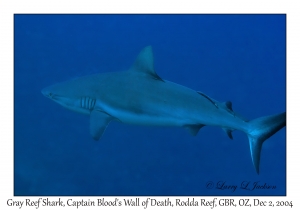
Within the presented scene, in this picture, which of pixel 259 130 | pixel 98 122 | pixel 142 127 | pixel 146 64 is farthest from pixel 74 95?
pixel 142 127

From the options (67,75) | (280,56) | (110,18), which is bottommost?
(67,75)

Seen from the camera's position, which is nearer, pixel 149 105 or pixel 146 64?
pixel 149 105

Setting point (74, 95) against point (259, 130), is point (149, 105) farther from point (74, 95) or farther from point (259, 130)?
point (259, 130)

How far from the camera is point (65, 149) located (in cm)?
1036

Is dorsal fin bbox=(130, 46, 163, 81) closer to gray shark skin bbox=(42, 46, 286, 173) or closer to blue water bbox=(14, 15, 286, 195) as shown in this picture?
gray shark skin bbox=(42, 46, 286, 173)

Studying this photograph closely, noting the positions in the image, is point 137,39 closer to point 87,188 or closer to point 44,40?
point 44,40

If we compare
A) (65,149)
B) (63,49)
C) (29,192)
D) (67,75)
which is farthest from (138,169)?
(63,49)

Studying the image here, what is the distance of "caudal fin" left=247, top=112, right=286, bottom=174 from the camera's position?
4.37 m

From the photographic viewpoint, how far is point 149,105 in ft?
14.9

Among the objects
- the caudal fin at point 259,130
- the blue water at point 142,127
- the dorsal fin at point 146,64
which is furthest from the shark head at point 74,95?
the blue water at point 142,127

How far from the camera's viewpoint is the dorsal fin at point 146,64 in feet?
15.6

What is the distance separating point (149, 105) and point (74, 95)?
4.10 ft

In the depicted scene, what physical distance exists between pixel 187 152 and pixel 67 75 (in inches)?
316

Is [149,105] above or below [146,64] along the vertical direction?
below
